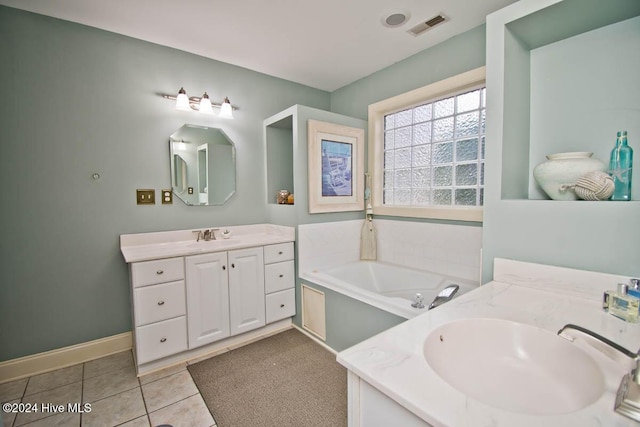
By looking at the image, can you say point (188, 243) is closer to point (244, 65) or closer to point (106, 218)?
point (106, 218)

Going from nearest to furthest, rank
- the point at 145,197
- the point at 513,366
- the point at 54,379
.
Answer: the point at 513,366 → the point at 54,379 → the point at 145,197

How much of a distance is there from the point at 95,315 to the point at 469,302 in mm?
2665

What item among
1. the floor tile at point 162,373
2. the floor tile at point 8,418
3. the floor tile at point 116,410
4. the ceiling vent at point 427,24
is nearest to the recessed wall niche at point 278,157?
the ceiling vent at point 427,24

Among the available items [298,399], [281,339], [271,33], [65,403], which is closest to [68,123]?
[271,33]

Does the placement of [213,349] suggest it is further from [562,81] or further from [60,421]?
[562,81]

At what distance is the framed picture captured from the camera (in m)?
2.68

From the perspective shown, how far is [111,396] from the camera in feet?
5.80

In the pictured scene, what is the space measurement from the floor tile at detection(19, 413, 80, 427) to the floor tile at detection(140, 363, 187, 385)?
37 centimetres

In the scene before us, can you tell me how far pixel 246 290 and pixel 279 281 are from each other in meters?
0.33

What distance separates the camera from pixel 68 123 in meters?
2.08

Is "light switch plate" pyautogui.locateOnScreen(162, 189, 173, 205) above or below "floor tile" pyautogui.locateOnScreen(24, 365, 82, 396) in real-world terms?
above

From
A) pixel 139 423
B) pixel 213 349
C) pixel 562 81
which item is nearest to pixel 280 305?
pixel 213 349

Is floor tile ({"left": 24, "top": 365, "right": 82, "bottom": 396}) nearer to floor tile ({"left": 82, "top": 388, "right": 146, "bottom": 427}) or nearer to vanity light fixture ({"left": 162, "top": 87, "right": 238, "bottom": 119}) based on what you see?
floor tile ({"left": 82, "top": 388, "right": 146, "bottom": 427})

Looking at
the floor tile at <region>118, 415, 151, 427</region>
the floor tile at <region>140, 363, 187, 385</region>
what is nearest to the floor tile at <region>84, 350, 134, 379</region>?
the floor tile at <region>140, 363, 187, 385</region>
